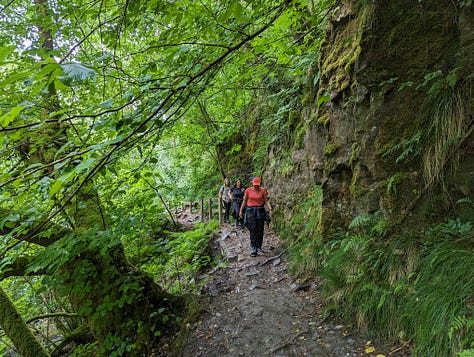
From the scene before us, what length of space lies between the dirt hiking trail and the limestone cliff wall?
1.58m

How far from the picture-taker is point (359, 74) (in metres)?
4.75

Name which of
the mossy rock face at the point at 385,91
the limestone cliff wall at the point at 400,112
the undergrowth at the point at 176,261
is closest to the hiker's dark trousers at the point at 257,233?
the undergrowth at the point at 176,261

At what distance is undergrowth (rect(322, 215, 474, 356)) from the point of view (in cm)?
280

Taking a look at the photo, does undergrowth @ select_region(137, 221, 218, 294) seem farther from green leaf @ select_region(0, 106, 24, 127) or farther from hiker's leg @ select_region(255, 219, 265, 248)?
green leaf @ select_region(0, 106, 24, 127)

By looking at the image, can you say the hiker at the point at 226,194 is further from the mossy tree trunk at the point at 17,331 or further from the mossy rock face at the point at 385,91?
the mossy tree trunk at the point at 17,331

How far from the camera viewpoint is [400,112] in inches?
171

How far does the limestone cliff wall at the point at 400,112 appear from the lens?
371 cm

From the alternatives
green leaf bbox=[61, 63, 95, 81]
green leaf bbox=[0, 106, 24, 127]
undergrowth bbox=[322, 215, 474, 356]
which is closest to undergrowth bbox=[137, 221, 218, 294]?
undergrowth bbox=[322, 215, 474, 356]

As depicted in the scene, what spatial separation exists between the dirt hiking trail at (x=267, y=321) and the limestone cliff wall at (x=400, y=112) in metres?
1.58

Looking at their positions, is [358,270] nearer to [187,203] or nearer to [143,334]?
[143,334]

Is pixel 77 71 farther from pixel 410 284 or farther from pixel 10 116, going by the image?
pixel 410 284

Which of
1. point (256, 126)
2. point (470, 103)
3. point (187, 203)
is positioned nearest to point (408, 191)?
point (470, 103)

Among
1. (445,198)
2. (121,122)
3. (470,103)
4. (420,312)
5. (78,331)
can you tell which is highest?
(121,122)

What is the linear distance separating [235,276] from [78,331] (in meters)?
4.13
